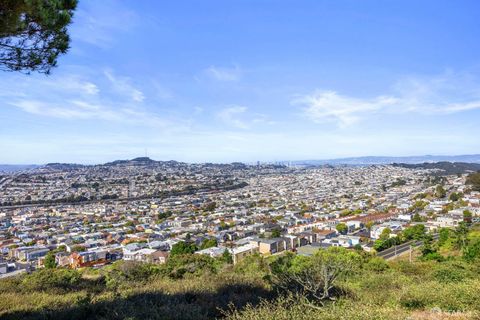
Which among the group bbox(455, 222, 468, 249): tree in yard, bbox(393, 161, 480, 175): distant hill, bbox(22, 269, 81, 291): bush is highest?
bbox(22, 269, 81, 291): bush

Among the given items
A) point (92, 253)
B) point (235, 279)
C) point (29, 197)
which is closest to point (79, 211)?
point (29, 197)

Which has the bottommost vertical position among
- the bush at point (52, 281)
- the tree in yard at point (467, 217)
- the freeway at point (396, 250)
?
the freeway at point (396, 250)

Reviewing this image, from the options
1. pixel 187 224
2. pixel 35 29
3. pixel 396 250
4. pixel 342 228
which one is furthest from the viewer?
pixel 187 224

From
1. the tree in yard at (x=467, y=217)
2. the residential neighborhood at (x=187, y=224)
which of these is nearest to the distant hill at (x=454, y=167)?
the residential neighborhood at (x=187, y=224)

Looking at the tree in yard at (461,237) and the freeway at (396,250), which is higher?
the tree in yard at (461,237)

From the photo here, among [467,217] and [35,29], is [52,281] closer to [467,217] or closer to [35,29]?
[35,29]

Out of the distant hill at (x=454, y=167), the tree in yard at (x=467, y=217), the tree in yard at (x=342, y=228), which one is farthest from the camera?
the distant hill at (x=454, y=167)

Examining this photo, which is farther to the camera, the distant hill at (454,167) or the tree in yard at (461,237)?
the distant hill at (454,167)

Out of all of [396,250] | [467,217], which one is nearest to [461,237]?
[396,250]

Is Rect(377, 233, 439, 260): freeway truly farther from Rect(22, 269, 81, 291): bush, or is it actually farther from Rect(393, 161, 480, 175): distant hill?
Rect(393, 161, 480, 175): distant hill

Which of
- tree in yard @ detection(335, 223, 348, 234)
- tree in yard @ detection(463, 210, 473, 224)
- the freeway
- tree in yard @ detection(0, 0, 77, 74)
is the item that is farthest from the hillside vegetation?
tree in yard @ detection(335, 223, 348, 234)

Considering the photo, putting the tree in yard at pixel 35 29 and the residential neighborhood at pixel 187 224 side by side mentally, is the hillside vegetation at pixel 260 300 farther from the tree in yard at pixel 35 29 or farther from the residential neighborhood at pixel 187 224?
the residential neighborhood at pixel 187 224
